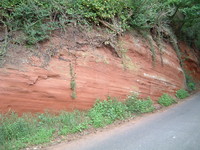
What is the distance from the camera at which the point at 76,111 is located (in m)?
5.49

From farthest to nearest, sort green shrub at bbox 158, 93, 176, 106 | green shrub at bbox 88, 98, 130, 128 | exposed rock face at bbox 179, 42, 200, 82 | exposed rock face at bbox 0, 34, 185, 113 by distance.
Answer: exposed rock face at bbox 179, 42, 200, 82 → green shrub at bbox 158, 93, 176, 106 → green shrub at bbox 88, 98, 130, 128 → exposed rock face at bbox 0, 34, 185, 113

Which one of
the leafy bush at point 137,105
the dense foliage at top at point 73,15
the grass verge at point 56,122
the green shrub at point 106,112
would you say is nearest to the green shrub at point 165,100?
the leafy bush at point 137,105

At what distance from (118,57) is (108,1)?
2234 millimetres

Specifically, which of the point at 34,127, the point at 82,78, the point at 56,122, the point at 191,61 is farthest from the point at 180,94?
the point at 34,127

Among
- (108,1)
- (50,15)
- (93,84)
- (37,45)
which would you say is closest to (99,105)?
(93,84)

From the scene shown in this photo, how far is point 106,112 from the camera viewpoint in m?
5.79

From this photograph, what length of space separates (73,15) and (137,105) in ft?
13.2

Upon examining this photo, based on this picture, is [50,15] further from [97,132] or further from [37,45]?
[97,132]

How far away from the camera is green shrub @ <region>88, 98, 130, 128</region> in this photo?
537 centimetres

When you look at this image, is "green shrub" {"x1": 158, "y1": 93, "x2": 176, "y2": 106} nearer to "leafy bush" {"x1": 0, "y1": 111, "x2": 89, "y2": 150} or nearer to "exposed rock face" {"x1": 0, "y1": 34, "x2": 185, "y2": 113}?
"exposed rock face" {"x1": 0, "y1": 34, "x2": 185, "y2": 113}

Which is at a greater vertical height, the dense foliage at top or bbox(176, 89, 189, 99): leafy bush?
the dense foliage at top

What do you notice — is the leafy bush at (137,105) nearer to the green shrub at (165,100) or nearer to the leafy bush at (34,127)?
the green shrub at (165,100)

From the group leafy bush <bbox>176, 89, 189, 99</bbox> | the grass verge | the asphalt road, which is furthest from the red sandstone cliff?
the asphalt road

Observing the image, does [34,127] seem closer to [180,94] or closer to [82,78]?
[82,78]
